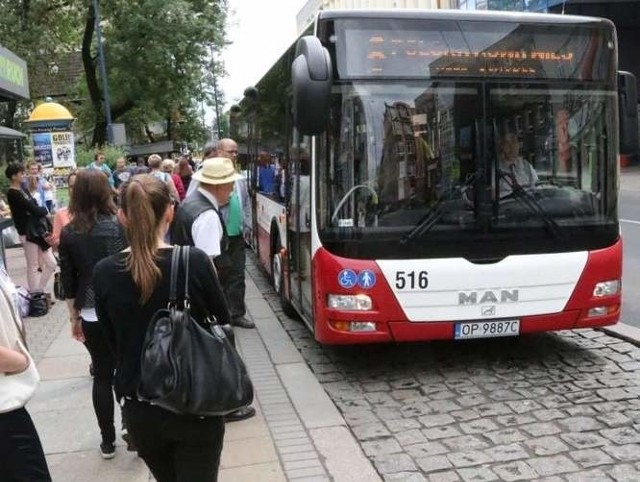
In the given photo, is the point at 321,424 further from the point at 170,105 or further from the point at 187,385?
the point at 170,105

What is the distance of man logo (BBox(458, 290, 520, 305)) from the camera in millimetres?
5535

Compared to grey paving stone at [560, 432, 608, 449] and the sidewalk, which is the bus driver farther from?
the sidewalk

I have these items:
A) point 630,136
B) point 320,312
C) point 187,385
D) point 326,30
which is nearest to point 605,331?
point 630,136

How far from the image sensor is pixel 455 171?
560cm

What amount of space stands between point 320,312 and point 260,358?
1183 mm

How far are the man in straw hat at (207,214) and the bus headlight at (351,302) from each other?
103cm

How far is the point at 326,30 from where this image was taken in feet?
18.1

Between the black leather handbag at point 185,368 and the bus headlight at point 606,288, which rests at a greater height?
the black leather handbag at point 185,368

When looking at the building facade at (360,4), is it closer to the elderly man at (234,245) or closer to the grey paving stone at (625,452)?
the elderly man at (234,245)

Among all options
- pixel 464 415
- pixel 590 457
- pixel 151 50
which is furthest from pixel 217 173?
pixel 151 50

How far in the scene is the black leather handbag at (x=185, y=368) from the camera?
2.43 meters

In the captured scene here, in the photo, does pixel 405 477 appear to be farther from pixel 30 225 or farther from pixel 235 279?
pixel 30 225

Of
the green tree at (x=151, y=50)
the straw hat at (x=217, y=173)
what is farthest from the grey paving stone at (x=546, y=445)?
the green tree at (x=151, y=50)

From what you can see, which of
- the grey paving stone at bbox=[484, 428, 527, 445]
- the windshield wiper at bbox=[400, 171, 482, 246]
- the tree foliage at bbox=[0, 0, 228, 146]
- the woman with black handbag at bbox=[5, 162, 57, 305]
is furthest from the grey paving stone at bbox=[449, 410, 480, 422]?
the tree foliage at bbox=[0, 0, 228, 146]
